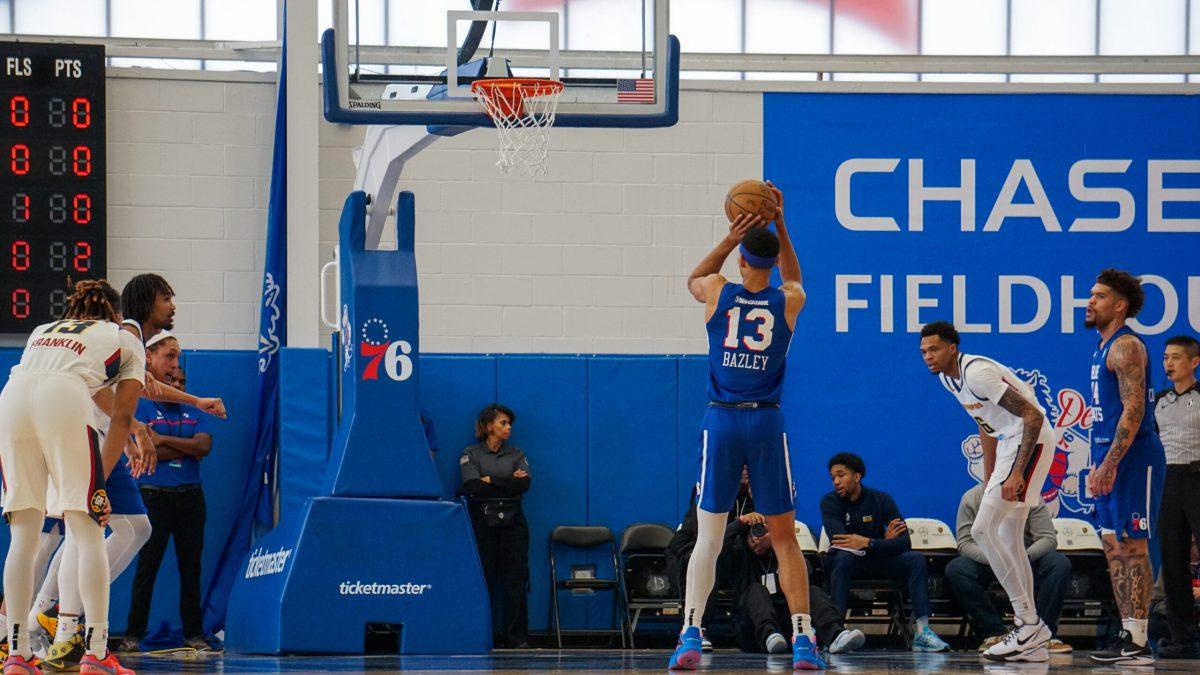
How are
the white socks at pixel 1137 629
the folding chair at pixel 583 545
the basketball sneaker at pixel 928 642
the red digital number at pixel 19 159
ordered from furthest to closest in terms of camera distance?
the folding chair at pixel 583 545, the red digital number at pixel 19 159, the basketball sneaker at pixel 928 642, the white socks at pixel 1137 629

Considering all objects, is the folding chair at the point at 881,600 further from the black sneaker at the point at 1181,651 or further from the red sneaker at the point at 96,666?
the red sneaker at the point at 96,666

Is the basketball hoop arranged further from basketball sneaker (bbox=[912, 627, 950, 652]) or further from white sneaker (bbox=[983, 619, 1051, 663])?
basketball sneaker (bbox=[912, 627, 950, 652])

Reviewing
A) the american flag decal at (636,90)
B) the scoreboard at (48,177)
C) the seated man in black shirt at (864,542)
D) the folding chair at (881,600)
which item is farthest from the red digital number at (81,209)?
the folding chair at (881,600)

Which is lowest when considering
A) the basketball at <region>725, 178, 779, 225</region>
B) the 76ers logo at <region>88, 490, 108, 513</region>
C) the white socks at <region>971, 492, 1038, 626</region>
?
the white socks at <region>971, 492, 1038, 626</region>

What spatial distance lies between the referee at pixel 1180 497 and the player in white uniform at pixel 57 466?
20.5 feet

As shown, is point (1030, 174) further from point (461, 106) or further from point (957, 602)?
point (461, 106)

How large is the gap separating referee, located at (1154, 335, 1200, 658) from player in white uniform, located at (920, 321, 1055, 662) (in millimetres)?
1116

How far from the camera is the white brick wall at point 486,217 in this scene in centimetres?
1295

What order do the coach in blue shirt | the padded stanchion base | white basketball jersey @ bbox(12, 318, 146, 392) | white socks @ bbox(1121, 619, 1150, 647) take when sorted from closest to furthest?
white basketball jersey @ bbox(12, 318, 146, 392) → white socks @ bbox(1121, 619, 1150, 647) → the padded stanchion base → the coach in blue shirt

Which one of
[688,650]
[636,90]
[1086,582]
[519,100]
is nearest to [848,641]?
[1086,582]

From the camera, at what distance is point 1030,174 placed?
1359cm

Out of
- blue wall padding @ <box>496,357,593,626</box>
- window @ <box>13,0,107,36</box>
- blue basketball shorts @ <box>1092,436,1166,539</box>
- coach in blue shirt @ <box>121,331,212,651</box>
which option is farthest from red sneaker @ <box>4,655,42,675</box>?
window @ <box>13,0,107,36</box>

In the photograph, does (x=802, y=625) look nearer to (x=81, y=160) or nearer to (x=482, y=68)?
(x=482, y=68)

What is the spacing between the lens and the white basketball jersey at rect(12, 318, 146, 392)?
22.8 feet
